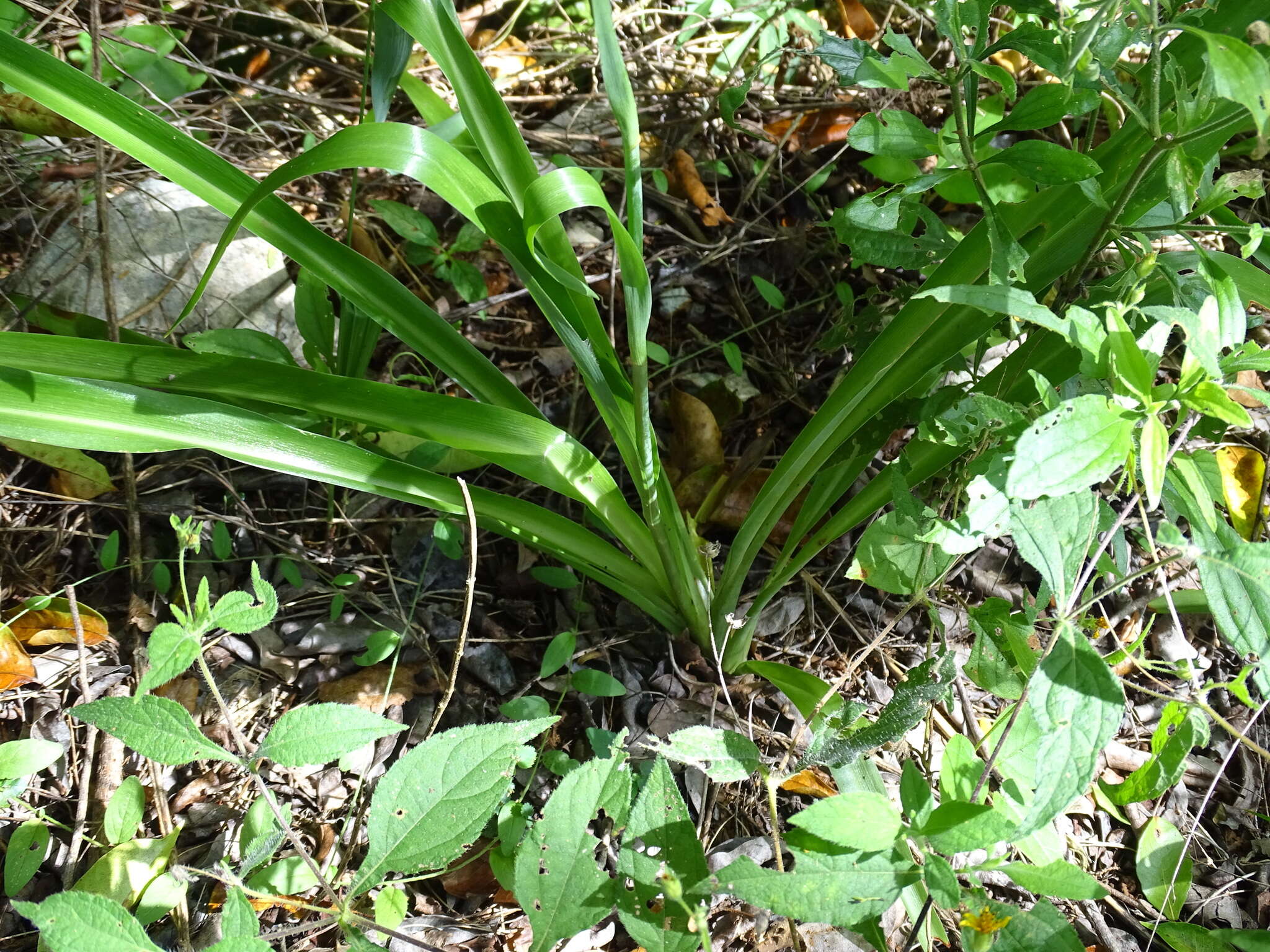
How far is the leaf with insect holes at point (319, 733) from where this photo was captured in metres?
0.68

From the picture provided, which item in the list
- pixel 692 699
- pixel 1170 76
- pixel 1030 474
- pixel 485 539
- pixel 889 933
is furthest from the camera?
pixel 485 539

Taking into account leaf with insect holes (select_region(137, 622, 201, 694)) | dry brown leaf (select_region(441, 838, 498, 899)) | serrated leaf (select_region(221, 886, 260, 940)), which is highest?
leaf with insect holes (select_region(137, 622, 201, 694))

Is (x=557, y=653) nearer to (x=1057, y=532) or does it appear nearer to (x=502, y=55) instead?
(x=1057, y=532)

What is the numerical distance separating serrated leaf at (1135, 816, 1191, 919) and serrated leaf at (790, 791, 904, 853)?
61 cm

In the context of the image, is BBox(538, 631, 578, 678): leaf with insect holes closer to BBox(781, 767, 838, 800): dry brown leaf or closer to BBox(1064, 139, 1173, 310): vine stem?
BBox(781, 767, 838, 800): dry brown leaf

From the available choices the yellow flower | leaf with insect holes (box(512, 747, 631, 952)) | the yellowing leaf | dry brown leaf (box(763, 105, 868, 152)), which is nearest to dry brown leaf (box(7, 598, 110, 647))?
leaf with insect holes (box(512, 747, 631, 952))

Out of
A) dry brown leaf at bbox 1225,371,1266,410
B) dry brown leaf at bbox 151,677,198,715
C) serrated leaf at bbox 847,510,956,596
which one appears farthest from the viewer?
dry brown leaf at bbox 1225,371,1266,410

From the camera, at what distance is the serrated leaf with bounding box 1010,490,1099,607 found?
0.56m

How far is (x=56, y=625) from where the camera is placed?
1.07 m

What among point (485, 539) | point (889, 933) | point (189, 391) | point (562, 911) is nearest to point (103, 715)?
point (189, 391)

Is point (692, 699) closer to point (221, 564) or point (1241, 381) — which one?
point (221, 564)

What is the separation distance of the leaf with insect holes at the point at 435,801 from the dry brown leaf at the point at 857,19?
1.51 meters

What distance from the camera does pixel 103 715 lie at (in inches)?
26.1

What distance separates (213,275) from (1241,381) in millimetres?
1732
